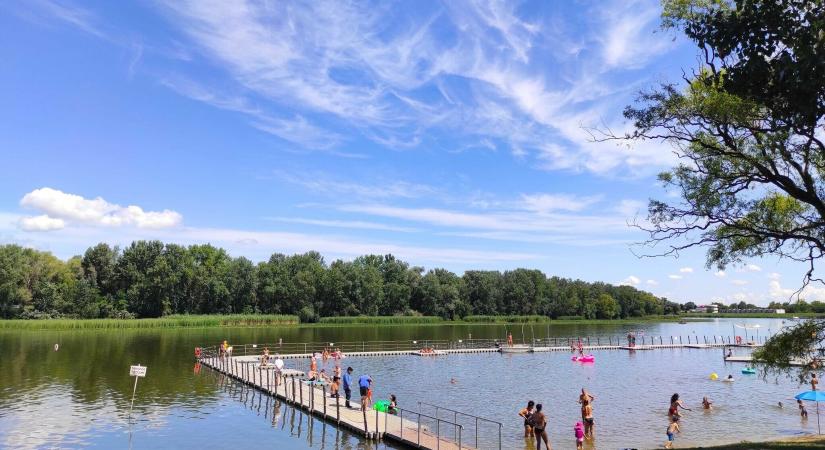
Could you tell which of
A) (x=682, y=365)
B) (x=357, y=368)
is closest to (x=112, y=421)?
(x=357, y=368)

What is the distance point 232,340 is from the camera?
78.1m

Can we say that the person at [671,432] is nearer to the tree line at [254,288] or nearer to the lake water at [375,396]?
the lake water at [375,396]

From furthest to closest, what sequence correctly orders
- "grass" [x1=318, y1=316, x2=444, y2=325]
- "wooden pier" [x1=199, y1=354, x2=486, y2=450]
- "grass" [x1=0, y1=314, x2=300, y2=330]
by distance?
"grass" [x1=318, y1=316, x2=444, y2=325] → "grass" [x1=0, y1=314, x2=300, y2=330] → "wooden pier" [x1=199, y1=354, x2=486, y2=450]

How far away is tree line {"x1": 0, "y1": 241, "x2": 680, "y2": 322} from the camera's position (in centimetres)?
10875

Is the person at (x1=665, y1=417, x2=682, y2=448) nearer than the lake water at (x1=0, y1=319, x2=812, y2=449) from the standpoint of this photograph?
Yes

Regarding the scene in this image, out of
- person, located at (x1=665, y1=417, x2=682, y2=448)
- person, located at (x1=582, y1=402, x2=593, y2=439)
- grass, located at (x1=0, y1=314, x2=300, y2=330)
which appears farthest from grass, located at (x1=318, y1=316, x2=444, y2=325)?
person, located at (x1=665, y1=417, x2=682, y2=448)

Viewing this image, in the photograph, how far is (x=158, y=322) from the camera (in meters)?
103

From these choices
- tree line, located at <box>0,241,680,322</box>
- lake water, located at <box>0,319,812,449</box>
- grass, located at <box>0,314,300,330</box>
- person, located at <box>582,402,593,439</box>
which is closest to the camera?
lake water, located at <box>0,319,812,449</box>

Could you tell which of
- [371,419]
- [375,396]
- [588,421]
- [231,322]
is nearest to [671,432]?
[588,421]

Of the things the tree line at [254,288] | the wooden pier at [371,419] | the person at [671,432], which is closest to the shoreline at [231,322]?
the tree line at [254,288]

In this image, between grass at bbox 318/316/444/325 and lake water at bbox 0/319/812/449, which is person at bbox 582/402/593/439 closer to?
lake water at bbox 0/319/812/449

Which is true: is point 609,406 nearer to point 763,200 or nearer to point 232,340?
point 763,200

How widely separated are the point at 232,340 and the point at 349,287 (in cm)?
6168

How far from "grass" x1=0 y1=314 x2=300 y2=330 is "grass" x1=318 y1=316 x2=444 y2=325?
7883 mm
